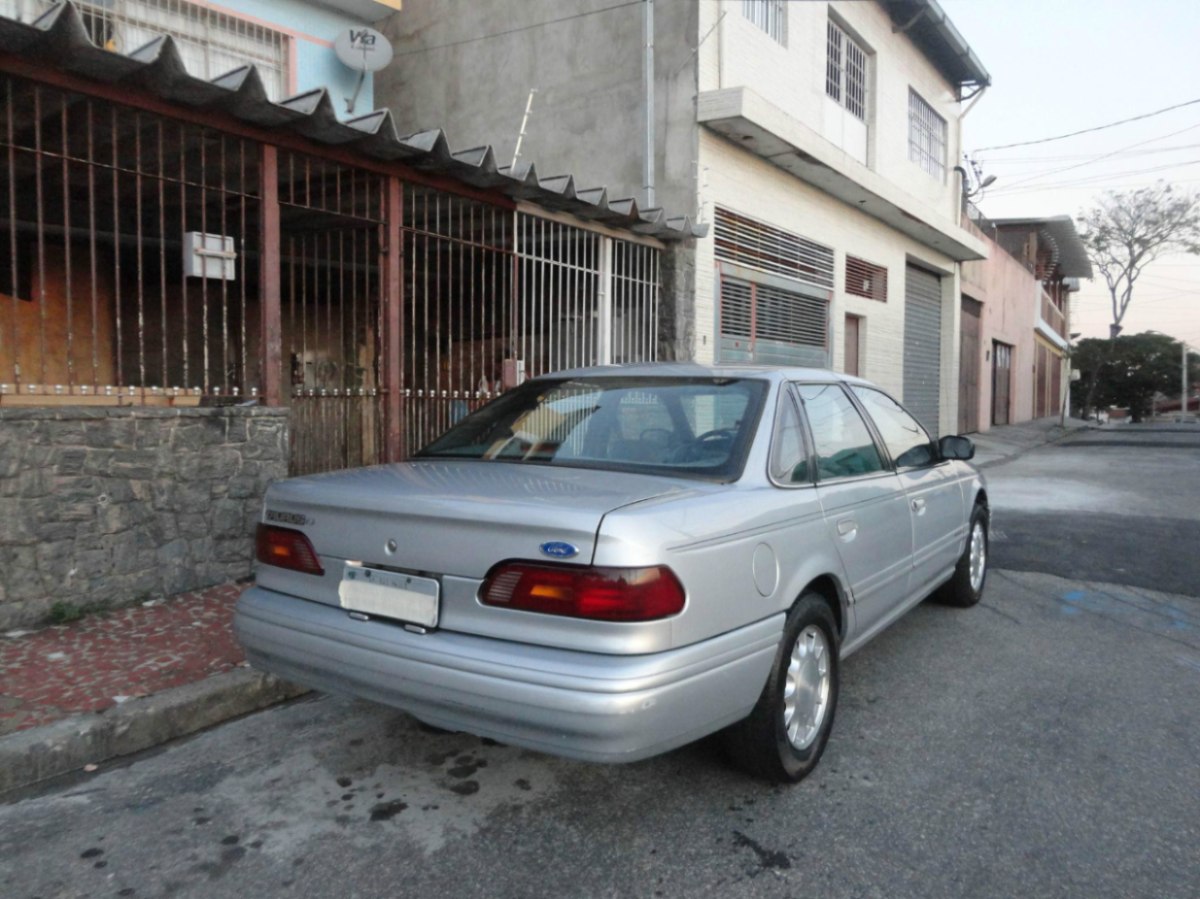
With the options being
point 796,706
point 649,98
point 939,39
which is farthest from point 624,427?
point 939,39

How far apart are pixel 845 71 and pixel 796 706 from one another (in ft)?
41.4

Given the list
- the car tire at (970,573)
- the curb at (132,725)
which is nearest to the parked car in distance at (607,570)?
the curb at (132,725)

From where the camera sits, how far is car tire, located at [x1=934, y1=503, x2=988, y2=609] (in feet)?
17.6

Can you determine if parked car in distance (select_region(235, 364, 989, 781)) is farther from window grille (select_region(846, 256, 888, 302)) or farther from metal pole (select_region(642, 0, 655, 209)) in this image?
window grille (select_region(846, 256, 888, 302))

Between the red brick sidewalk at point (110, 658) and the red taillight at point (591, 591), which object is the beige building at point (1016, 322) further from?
the red taillight at point (591, 591)

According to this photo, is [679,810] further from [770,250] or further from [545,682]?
[770,250]

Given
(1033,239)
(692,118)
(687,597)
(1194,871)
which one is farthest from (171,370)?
(1033,239)

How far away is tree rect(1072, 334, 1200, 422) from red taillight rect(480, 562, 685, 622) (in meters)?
41.1

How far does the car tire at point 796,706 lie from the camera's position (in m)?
2.91

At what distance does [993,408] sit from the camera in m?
26.0

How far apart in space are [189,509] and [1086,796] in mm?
4823

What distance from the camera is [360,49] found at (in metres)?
10.5

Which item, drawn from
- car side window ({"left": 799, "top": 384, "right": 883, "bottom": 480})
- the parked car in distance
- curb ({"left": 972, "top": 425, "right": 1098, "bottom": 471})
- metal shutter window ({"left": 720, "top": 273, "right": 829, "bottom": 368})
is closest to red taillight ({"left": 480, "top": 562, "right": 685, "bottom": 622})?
the parked car in distance

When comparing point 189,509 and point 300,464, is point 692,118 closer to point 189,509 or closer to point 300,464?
point 300,464
